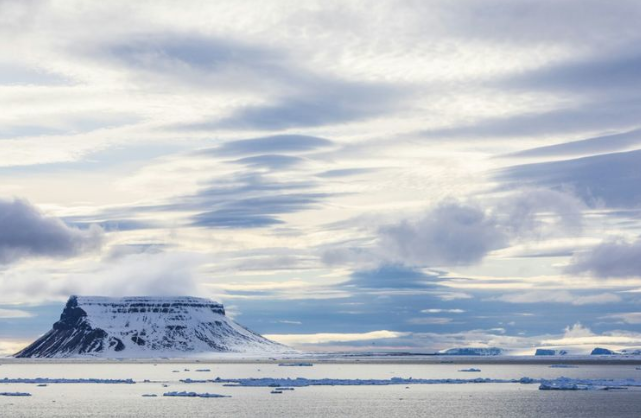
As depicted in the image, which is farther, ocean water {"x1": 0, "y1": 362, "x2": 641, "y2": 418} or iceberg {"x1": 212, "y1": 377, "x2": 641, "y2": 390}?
iceberg {"x1": 212, "y1": 377, "x2": 641, "y2": 390}

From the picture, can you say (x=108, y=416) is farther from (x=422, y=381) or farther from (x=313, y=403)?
(x=422, y=381)

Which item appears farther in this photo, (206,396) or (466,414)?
(206,396)

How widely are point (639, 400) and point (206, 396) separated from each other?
58.2m

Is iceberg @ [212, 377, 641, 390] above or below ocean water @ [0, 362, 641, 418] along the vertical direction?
above

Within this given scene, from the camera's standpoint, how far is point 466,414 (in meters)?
110

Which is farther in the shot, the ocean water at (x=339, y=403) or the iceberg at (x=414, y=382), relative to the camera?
the iceberg at (x=414, y=382)

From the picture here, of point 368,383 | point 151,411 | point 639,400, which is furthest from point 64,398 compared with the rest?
point 639,400

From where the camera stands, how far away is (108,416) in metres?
107

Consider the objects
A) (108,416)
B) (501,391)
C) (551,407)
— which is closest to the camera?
(108,416)

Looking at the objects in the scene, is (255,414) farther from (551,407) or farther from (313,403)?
(551,407)

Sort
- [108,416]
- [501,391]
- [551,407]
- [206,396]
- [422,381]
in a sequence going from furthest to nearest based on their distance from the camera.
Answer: [422,381]
[501,391]
[206,396]
[551,407]
[108,416]

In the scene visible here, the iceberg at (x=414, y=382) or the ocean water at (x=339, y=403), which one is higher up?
Answer: the iceberg at (x=414, y=382)

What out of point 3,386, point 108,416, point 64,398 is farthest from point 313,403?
point 3,386

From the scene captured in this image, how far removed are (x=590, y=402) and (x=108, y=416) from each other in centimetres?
6030
